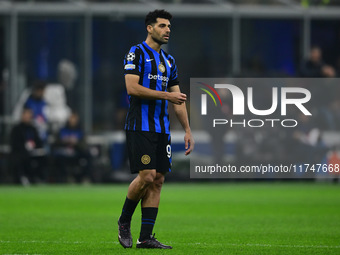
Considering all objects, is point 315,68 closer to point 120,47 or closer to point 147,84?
point 120,47

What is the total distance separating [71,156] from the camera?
1998cm

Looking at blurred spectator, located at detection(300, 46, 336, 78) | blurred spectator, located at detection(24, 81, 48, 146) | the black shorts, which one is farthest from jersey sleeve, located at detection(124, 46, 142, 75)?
blurred spectator, located at detection(24, 81, 48, 146)

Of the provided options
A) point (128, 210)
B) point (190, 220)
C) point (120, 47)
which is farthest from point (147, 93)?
point (120, 47)

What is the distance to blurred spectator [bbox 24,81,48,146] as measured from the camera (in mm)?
20109

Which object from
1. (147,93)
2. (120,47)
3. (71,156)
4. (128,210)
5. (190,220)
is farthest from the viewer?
(120,47)

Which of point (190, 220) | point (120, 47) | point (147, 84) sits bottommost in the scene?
point (190, 220)

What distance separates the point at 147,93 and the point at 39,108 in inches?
524

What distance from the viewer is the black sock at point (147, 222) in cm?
744

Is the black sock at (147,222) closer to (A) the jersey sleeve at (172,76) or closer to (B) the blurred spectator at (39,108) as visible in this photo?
(A) the jersey sleeve at (172,76)

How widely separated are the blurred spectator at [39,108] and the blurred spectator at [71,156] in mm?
392

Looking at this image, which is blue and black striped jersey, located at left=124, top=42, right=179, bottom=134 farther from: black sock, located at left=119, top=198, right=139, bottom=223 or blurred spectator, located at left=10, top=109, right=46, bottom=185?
blurred spectator, located at left=10, top=109, right=46, bottom=185

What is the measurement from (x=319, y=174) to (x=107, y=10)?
669cm

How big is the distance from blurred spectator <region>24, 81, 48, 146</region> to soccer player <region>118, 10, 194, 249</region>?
42.1 ft

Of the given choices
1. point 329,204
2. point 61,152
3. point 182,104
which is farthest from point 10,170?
point 182,104
